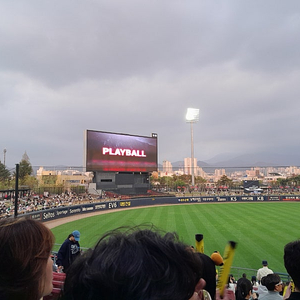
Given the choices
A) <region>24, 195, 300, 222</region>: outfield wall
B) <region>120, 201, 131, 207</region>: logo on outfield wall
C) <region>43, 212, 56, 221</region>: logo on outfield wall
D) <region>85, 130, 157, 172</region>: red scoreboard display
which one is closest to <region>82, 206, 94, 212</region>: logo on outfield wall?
<region>24, 195, 300, 222</region>: outfield wall

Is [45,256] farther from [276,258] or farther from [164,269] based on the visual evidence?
[276,258]

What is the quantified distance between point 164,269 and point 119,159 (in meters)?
40.5

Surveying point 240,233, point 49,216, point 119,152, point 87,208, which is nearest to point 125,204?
point 87,208

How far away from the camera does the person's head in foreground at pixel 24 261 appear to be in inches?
42.8

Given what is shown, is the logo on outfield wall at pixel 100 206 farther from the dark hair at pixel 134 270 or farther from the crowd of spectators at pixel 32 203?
the dark hair at pixel 134 270

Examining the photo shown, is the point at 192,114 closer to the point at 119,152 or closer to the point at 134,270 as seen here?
the point at 119,152

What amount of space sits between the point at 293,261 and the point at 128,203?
108 feet


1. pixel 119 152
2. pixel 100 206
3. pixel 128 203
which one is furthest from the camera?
pixel 119 152

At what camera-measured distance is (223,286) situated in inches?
→ 68.7

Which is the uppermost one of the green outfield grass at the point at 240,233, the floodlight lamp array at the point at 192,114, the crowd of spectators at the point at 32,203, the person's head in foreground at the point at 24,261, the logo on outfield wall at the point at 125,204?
the floodlight lamp array at the point at 192,114

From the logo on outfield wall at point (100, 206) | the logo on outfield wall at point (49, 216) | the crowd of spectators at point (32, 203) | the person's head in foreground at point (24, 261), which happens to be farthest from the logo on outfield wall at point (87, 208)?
the person's head in foreground at point (24, 261)

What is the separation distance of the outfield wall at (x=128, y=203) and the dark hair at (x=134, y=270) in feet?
64.3

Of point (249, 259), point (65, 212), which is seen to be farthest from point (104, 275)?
point (65, 212)

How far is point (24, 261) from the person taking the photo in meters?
1.12
